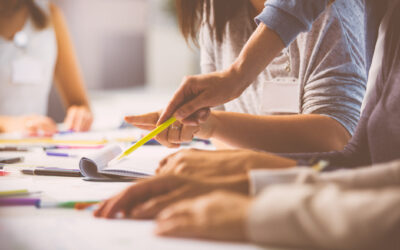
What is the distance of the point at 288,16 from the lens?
654 mm

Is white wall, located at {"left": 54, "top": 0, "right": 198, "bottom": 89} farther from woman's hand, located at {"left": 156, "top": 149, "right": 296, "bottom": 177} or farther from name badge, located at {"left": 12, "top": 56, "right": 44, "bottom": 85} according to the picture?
woman's hand, located at {"left": 156, "top": 149, "right": 296, "bottom": 177}

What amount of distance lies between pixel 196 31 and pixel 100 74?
3429mm

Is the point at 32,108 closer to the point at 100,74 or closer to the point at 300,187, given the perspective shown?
the point at 300,187

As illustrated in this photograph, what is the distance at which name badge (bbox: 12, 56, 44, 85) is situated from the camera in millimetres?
1713

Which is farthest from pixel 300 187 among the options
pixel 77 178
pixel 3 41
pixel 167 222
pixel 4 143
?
pixel 3 41

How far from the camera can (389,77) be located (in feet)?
2.05

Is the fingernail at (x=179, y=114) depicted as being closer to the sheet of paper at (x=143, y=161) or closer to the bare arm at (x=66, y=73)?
the sheet of paper at (x=143, y=161)

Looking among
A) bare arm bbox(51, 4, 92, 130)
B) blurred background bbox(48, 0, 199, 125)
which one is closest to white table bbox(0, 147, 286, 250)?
bare arm bbox(51, 4, 92, 130)

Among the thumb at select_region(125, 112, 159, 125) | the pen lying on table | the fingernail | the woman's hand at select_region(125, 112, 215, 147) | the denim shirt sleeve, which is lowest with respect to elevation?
the pen lying on table

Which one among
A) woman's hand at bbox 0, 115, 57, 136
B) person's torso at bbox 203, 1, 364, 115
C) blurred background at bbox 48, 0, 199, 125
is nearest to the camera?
person's torso at bbox 203, 1, 364, 115

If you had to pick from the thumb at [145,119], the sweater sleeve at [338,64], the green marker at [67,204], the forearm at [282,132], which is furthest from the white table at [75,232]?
the sweater sleeve at [338,64]

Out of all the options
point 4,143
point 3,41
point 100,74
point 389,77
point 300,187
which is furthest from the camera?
point 100,74

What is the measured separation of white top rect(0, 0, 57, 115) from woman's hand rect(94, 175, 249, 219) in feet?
4.82

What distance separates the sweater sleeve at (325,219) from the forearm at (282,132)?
1.62ft
